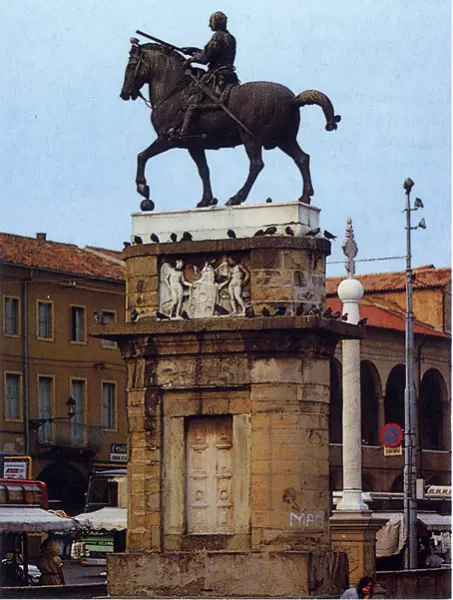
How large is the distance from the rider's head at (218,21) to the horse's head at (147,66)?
0.73 metres

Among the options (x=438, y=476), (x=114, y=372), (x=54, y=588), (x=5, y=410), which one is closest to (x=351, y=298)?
(x=54, y=588)

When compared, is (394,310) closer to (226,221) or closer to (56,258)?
(56,258)

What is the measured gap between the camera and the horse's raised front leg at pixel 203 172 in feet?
111

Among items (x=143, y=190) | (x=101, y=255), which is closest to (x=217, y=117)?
(x=143, y=190)

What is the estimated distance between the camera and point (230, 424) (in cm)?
3259

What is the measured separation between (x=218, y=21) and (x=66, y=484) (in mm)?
45044

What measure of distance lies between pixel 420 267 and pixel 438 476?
11404mm

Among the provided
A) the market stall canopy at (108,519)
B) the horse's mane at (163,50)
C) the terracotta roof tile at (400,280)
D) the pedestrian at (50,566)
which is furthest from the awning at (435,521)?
the terracotta roof tile at (400,280)

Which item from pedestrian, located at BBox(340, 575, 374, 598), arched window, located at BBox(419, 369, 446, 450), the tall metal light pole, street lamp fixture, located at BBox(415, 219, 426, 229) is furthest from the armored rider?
arched window, located at BBox(419, 369, 446, 450)

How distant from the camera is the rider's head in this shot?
33.4 metres

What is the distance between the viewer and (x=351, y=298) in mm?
44250

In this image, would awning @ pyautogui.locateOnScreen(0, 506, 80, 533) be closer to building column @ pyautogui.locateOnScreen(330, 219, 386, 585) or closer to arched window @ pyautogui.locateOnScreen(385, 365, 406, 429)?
building column @ pyautogui.locateOnScreen(330, 219, 386, 585)

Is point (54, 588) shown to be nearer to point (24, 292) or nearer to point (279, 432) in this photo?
point (279, 432)

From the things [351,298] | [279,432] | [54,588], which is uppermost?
[351,298]
